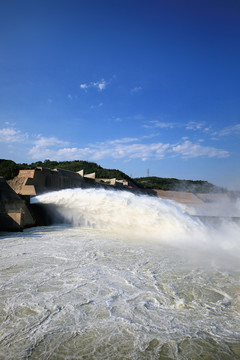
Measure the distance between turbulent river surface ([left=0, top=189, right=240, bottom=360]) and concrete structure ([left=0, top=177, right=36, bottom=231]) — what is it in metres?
2.23

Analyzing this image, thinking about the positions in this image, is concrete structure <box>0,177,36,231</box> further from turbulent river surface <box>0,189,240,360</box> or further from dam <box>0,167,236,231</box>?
turbulent river surface <box>0,189,240,360</box>

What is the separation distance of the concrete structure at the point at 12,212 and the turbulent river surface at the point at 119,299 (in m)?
2.23

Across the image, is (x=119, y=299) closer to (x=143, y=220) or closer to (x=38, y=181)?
(x=143, y=220)

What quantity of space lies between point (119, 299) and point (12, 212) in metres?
9.62

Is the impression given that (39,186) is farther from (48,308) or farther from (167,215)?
(48,308)

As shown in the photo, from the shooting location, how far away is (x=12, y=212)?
12.2 meters

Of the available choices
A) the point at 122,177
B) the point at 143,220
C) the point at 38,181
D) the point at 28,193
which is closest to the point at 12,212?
the point at 28,193

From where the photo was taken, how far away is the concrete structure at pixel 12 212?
38.4 feet

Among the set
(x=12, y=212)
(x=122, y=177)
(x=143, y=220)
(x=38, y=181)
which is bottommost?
(x=143, y=220)

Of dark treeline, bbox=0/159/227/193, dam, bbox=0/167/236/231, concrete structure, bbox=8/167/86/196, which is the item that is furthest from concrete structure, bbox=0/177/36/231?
dark treeline, bbox=0/159/227/193

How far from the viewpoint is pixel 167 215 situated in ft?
37.4

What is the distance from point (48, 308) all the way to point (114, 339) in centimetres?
123

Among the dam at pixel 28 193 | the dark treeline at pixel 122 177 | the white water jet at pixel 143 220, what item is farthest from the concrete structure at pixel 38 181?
the dark treeline at pixel 122 177

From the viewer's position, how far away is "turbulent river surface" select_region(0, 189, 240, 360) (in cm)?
279
